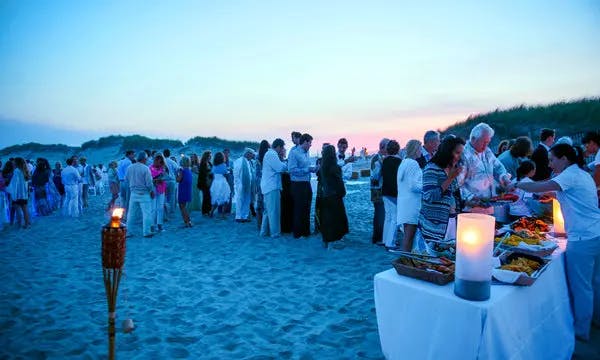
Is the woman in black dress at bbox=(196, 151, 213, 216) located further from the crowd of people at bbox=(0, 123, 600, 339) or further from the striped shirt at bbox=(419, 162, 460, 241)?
the striped shirt at bbox=(419, 162, 460, 241)

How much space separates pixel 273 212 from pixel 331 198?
1754mm

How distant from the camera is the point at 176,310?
4.26m

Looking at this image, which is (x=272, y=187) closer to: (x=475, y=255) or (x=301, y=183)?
(x=301, y=183)

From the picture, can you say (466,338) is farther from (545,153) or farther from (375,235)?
(375,235)

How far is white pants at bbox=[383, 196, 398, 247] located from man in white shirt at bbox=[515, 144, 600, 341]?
3.06 metres

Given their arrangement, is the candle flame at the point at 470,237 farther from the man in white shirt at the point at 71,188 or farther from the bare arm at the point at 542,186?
the man in white shirt at the point at 71,188

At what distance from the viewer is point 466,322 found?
195 centimetres

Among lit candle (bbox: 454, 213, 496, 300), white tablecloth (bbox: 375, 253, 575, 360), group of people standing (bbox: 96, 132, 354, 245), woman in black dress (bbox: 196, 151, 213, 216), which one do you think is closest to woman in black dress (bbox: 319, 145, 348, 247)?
group of people standing (bbox: 96, 132, 354, 245)

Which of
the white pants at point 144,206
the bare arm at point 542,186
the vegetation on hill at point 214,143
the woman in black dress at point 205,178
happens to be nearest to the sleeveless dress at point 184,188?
the woman in black dress at point 205,178

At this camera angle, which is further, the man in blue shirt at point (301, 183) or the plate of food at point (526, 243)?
the man in blue shirt at point (301, 183)

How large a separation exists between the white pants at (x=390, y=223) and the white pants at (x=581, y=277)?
3.10 meters

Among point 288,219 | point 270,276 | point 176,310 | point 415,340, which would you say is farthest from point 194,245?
point 415,340

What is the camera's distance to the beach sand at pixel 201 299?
3.40m

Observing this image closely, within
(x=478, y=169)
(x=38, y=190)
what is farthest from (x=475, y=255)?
(x=38, y=190)
